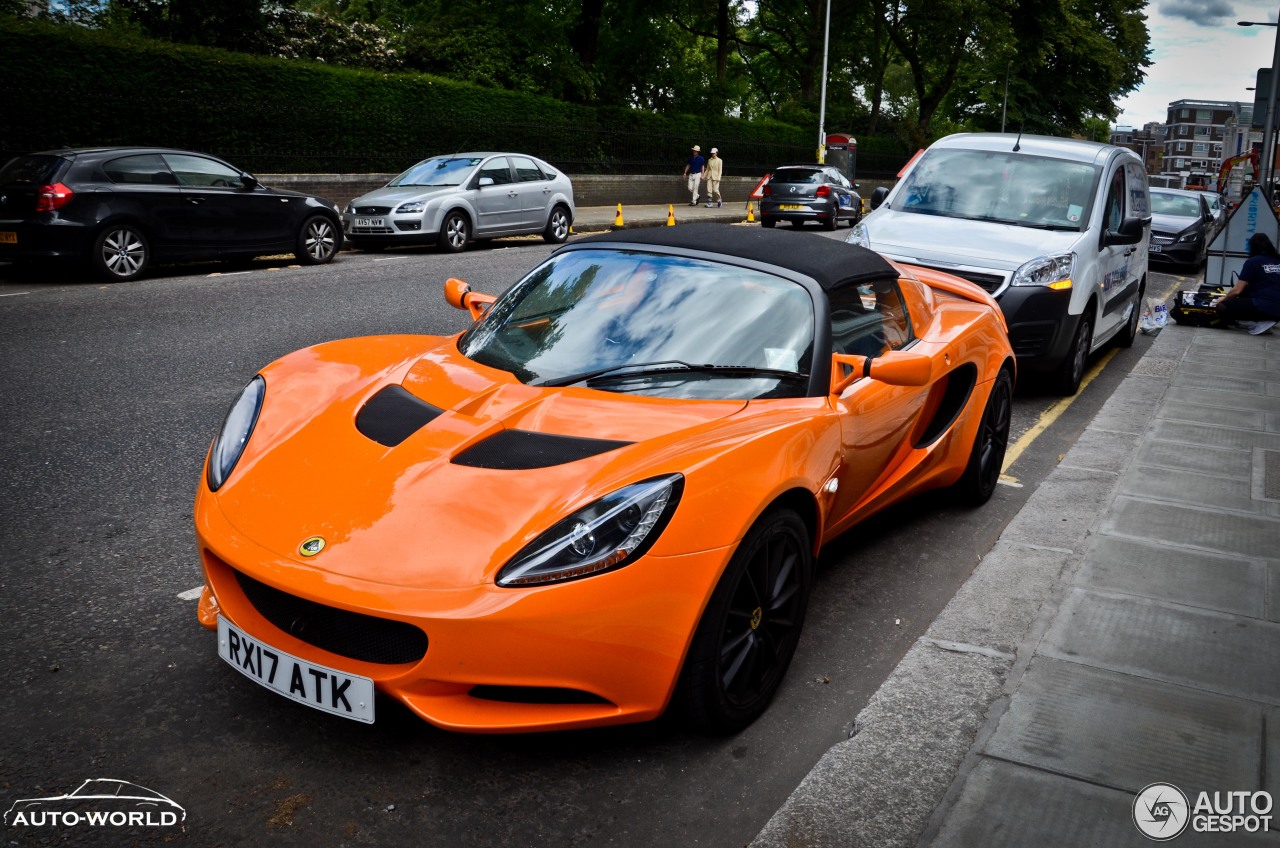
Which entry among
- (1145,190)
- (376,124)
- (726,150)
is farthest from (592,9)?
(1145,190)

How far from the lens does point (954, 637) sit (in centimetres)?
380

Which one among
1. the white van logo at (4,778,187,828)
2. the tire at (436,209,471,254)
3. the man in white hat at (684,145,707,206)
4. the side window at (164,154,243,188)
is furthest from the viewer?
the man in white hat at (684,145,707,206)

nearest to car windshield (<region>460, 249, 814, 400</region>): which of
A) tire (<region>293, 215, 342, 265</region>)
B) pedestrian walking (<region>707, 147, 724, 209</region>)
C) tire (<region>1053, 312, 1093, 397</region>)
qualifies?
tire (<region>1053, 312, 1093, 397</region>)

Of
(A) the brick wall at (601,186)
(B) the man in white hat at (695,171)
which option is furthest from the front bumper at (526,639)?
(B) the man in white hat at (695,171)

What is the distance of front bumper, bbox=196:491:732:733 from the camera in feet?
8.63

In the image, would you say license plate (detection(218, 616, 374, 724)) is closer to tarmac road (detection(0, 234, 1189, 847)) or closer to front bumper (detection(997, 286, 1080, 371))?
tarmac road (detection(0, 234, 1189, 847))

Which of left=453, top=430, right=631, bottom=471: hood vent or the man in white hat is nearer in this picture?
left=453, top=430, right=631, bottom=471: hood vent

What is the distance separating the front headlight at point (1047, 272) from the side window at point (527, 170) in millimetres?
12029

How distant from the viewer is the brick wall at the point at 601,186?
2116 centimetres

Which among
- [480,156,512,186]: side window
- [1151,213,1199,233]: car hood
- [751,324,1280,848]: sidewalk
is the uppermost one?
[480,156,512,186]: side window

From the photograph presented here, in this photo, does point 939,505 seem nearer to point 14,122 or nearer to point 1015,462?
point 1015,462

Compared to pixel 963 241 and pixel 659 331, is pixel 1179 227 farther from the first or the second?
pixel 659 331

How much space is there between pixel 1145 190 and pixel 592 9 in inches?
952

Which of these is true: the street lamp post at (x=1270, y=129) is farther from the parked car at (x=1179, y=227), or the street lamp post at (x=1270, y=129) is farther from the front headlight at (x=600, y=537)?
the front headlight at (x=600, y=537)
